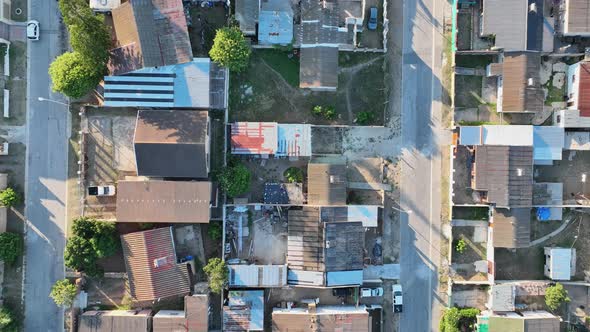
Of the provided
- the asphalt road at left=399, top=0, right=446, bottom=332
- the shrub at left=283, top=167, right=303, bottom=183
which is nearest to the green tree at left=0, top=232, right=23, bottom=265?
the shrub at left=283, top=167, right=303, bottom=183

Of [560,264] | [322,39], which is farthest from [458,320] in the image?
[322,39]

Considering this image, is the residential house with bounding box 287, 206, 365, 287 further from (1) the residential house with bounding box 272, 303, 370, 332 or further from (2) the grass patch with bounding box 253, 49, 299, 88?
(2) the grass patch with bounding box 253, 49, 299, 88

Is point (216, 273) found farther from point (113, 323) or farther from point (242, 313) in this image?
point (113, 323)

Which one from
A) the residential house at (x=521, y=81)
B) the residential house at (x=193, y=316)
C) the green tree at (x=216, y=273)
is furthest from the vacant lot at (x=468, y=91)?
the residential house at (x=193, y=316)

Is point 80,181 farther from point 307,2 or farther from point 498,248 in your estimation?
point 498,248

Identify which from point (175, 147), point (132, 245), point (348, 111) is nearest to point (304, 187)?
point (348, 111)
